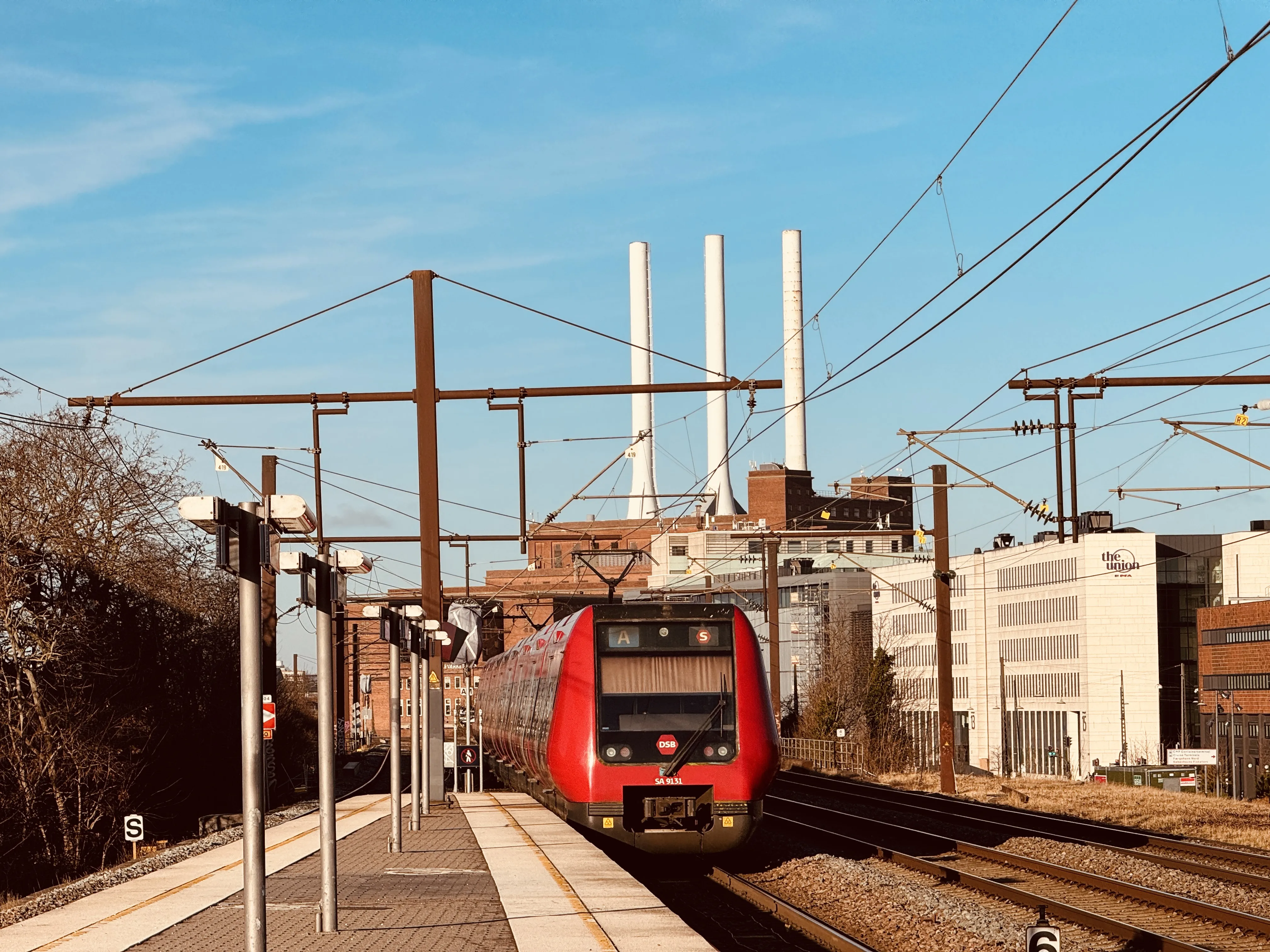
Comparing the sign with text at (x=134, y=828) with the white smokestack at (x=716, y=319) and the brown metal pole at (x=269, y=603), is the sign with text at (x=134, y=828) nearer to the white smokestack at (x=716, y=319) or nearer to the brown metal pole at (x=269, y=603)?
the brown metal pole at (x=269, y=603)

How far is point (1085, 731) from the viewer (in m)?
124

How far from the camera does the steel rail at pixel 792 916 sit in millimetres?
14461

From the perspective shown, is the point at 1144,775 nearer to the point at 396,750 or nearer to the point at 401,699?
the point at 396,750

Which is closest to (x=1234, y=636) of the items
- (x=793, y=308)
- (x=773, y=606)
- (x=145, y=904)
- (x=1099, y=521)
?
(x=793, y=308)

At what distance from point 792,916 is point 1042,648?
119 metres

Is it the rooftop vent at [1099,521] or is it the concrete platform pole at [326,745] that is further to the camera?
the rooftop vent at [1099,521]

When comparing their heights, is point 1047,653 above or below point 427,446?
below

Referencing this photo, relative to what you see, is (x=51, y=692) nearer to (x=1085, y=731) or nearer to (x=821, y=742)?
(x=821, y=742)

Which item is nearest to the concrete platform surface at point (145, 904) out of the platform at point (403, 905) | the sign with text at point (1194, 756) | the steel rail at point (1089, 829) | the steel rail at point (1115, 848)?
the platform at point (403, 905)

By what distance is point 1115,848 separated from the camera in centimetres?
2216

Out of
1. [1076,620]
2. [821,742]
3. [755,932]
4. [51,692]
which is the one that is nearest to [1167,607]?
[1076,620]

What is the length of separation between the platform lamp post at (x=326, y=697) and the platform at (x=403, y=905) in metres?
0.37

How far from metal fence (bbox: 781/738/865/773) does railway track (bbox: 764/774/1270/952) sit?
81.0 feet

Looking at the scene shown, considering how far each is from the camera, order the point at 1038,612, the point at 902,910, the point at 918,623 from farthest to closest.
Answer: the point at 918,623
the point at 1038,612
the point at 902,910
